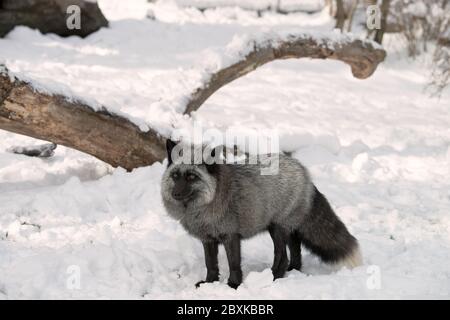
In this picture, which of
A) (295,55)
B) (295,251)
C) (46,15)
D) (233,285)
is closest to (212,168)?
(233,285)

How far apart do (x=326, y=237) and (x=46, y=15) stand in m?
10.7

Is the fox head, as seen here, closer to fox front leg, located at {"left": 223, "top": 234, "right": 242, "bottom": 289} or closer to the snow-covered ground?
fox front leg, located at {"left": 223, "top": 234, "right": 242, "bottom": 289}

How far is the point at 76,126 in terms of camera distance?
7715 mm

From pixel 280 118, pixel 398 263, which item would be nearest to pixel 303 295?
pixel 398 263

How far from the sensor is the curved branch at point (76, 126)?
729 cm

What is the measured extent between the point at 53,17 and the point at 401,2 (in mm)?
9706

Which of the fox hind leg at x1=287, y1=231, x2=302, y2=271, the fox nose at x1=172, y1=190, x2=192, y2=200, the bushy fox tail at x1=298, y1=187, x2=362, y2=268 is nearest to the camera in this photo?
the fox nose at x1=172, y1=190, x2=192, y2=200

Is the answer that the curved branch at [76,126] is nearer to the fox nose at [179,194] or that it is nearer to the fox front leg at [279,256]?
the fox front leg at [279,256]

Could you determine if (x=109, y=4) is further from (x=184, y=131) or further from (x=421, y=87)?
(x=184, y=131)

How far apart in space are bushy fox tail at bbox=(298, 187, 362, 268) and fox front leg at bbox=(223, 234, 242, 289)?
791mm

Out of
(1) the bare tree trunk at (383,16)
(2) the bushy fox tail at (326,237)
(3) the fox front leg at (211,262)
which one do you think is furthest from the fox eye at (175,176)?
(1) the bare tree trunk at (383,16)

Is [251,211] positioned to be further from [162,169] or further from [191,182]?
[162,169]

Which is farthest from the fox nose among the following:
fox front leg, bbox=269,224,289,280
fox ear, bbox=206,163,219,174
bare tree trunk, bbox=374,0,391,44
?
bare tree trunk, bbox=374,0,391,44

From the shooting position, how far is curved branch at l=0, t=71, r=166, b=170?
7.29m
